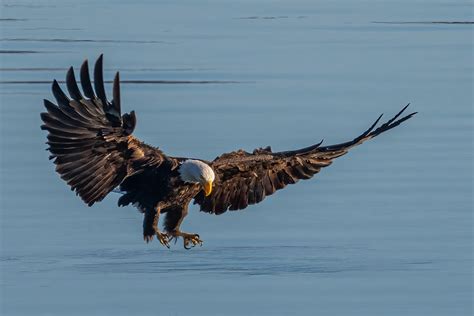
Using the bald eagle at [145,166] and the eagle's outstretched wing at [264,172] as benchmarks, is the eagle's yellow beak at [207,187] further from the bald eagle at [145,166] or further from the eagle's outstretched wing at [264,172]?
the eagle's outstretched wing at [264,172]

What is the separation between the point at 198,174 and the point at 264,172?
3.01ft

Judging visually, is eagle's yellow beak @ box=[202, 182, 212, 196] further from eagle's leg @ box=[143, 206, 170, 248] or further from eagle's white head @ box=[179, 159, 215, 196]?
eagle's leg @ box=[143, 206, 170, 248]

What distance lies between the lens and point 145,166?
8039mm

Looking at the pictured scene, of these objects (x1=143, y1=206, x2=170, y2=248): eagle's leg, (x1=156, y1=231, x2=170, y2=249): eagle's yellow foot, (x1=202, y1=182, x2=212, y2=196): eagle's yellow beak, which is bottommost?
(x1=156, y1=231, x2=170, y2=249): eagle's yellow foot

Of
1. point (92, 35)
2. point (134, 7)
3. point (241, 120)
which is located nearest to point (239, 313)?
point (241, 120)

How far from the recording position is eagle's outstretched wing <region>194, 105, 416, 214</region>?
8.59 metres

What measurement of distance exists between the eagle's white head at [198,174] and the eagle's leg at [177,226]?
1.17 ft

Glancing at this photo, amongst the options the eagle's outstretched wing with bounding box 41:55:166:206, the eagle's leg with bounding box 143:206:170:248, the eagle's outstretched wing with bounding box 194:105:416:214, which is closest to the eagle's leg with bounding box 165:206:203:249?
the eagle's leg with bounding box 143:206:170:248

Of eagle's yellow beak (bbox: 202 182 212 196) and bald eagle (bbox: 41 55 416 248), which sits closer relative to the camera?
bald eagle (bbox: 41 55 416 248)

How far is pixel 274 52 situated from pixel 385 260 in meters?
6.44

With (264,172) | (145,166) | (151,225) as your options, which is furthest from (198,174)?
(264,172)

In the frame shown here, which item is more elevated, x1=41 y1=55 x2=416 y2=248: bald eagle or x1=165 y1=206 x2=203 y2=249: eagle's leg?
x1=41 y1=55 x2=416 y2=248: bald eagle

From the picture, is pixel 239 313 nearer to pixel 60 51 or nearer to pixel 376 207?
pixel 376 207

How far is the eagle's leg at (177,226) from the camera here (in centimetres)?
838
